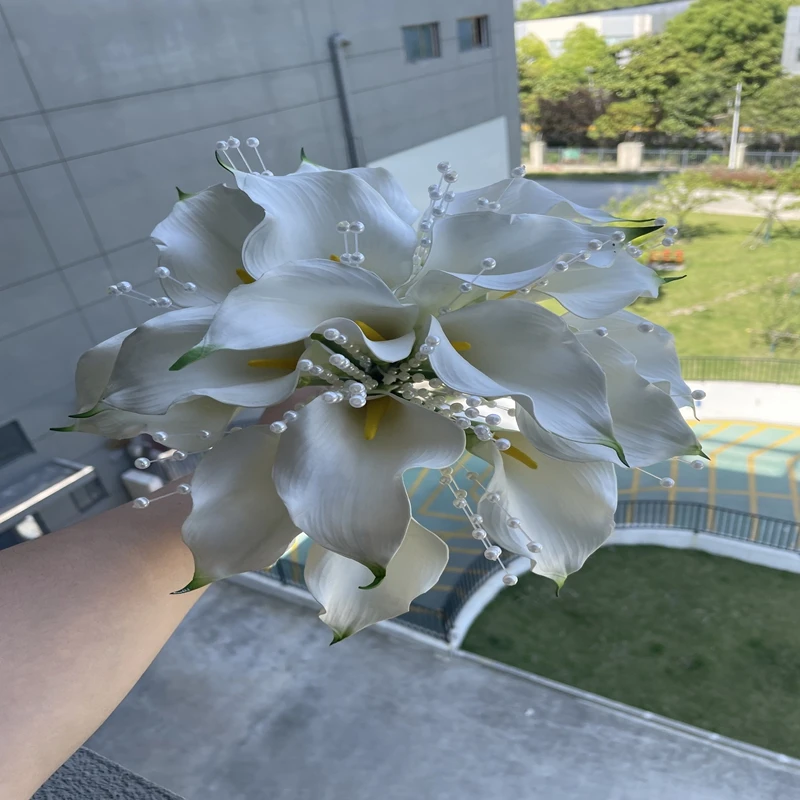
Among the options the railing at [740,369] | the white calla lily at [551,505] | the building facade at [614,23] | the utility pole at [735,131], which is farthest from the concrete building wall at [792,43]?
the white calla lily at [551,505]

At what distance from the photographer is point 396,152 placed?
3.24 meters

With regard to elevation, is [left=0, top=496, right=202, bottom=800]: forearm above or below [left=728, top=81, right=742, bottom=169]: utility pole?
above

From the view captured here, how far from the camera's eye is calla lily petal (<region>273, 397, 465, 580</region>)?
31cm

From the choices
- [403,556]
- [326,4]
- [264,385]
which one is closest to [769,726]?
[403,556]

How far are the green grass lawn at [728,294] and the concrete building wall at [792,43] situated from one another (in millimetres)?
1162

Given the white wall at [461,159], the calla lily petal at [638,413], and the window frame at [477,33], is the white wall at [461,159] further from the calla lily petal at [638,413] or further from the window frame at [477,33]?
the calla lily petal at [638,413]

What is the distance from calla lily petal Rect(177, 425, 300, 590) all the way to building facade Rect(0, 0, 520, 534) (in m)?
2.13

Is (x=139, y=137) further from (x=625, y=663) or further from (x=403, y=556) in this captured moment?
(x=625, y=663)

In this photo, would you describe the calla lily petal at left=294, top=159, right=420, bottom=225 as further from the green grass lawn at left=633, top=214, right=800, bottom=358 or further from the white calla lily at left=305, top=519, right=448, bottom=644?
the green grass lawn at left=633, top=214, right=800, bottom=358

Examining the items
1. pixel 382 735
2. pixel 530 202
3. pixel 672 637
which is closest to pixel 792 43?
pixel 672 637

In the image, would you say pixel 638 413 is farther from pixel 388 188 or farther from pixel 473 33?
pixel 473 33

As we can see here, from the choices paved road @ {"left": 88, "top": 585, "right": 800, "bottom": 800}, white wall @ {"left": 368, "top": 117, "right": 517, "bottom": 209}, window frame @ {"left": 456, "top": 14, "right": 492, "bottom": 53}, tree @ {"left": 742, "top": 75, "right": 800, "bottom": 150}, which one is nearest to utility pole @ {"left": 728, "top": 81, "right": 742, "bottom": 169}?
tree @ {"left": 742, "top": 75, "right": 800, "bottom": 150}

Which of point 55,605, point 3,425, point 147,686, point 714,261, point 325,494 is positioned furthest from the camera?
point 714,261

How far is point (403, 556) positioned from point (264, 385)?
149 millimetres
